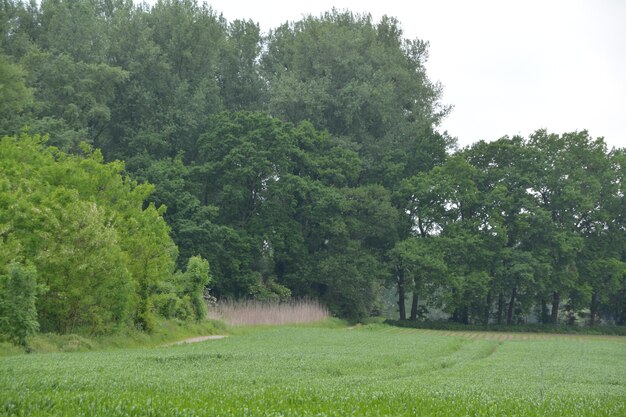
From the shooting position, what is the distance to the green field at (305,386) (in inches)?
467

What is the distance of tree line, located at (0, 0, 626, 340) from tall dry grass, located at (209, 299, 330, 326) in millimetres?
2366

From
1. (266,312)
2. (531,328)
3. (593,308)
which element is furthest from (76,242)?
(593,308)

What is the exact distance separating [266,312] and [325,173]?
1638 centimetres

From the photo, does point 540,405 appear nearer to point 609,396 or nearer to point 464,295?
point 609,396

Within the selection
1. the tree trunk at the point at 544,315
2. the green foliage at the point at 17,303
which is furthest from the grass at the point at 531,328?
the green foliage at the point at 17,303

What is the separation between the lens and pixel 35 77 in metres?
53.8

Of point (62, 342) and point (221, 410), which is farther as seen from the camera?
point (62, 342)

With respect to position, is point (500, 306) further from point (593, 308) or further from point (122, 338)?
point (122, 338)

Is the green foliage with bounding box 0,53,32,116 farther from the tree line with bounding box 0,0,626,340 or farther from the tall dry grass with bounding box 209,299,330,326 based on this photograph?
the tall dry grass with bounding box 209,299,330,326

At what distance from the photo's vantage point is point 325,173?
62219 millimetres

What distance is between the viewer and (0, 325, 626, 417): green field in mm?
11867

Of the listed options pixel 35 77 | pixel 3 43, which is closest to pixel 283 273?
pixel 35 77

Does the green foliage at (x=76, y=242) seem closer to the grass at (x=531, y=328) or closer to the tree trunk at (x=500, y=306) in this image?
the grass at (x=531, y=328)

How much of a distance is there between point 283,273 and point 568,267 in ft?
82.8
